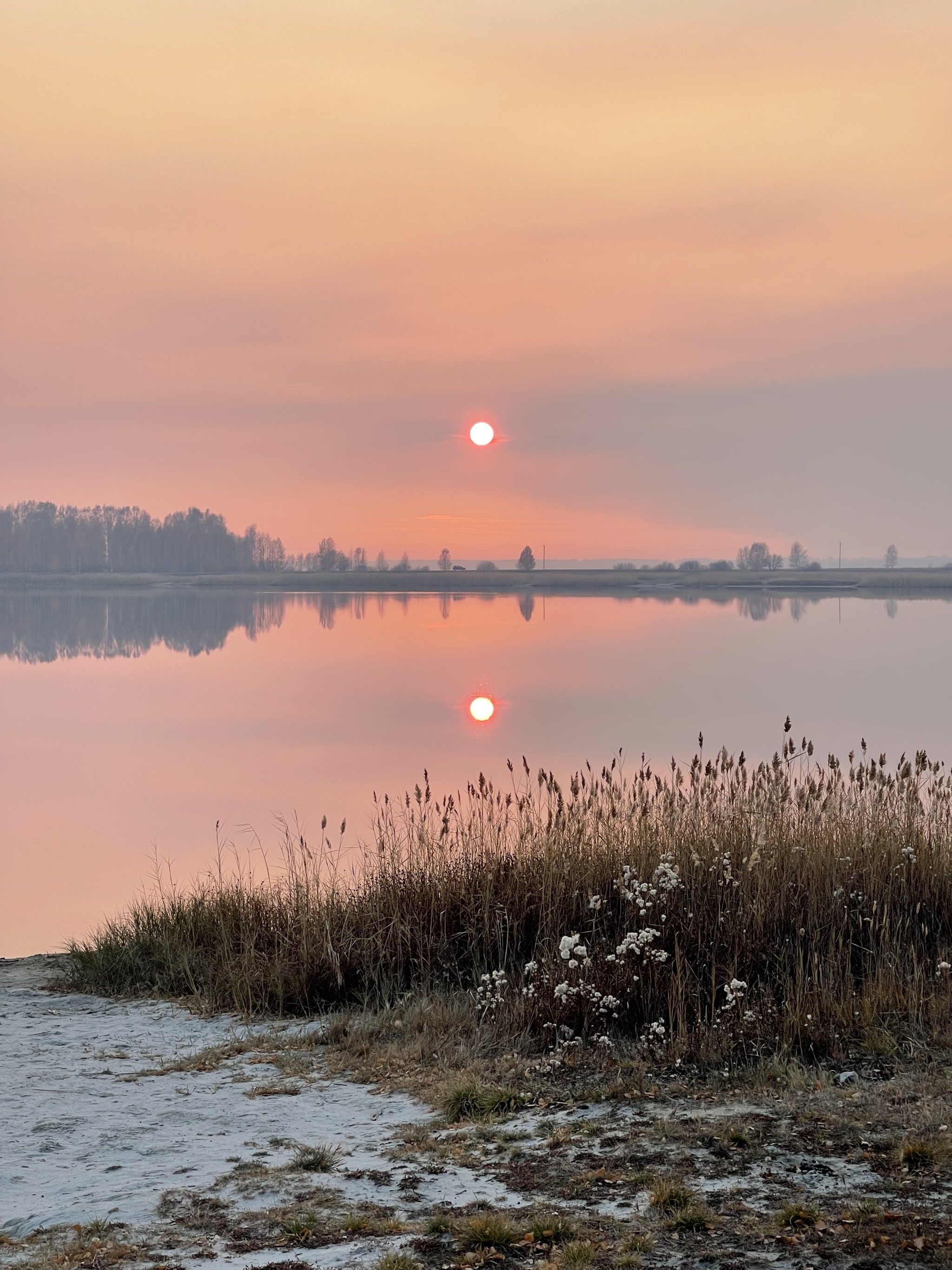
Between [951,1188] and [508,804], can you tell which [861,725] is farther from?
[951,1188]

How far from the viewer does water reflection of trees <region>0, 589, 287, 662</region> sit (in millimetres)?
58375

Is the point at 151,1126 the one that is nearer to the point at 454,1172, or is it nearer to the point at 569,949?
the point at 454,1172

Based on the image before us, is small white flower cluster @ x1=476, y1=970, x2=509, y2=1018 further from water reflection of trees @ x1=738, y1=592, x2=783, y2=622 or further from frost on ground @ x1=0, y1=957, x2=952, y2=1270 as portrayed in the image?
water reflection of trees @ x1=738, y1=592, x2=783, y2=622

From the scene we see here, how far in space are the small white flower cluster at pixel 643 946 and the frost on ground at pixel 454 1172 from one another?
825 millimetres

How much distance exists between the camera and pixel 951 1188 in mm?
4387

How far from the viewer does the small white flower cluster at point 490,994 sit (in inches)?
263

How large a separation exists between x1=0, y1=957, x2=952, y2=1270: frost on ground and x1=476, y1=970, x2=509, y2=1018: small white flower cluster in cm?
89

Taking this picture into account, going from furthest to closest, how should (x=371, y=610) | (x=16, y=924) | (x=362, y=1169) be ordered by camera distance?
1. (x=371, y=610)
2. (x=16, y=924)
3. (x=362, y=1169)

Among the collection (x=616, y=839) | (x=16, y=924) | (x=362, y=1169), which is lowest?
(x=16, y=924)

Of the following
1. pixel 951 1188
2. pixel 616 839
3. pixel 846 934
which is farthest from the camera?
pixel 616 839

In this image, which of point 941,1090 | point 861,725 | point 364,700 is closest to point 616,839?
point 941,1090

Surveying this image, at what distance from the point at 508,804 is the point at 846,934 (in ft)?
8.44

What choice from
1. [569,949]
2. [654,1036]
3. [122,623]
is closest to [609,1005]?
[654,1036]

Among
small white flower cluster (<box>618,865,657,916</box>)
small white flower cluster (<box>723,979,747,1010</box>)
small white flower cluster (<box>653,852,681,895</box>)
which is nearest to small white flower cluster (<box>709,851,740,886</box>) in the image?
small white flower cluster (<box>653,852,681,895</box>)
